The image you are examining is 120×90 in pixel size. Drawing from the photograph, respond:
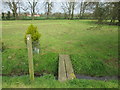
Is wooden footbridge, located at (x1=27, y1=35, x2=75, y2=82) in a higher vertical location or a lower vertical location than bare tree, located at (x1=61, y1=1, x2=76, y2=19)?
lower

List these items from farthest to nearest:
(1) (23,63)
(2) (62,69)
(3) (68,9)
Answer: (3) (68,9) < (1) (23,63) < (2) (62,69)

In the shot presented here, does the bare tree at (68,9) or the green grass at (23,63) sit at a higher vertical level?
the bare tree at (68,9)

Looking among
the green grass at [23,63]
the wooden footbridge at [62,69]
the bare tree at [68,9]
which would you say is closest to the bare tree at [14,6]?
the bare tree at [68,9]

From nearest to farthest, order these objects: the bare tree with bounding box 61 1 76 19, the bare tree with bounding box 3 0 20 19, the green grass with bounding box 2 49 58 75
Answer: the green grass with bounding box 2 49 58 75 → the bare tree with bounding box 3 0 20 19 → the bare tree with bounding box 61 1 76 19

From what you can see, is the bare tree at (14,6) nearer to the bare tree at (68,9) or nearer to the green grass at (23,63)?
the bare tree at (68,9)

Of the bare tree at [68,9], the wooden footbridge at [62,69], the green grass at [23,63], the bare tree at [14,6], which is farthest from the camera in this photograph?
the bare tree at [68,9]

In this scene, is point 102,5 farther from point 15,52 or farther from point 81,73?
point 15,52

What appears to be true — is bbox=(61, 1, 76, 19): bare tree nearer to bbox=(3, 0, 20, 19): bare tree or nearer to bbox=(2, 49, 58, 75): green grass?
bbox=(3, 0, 20, 19): bare tree

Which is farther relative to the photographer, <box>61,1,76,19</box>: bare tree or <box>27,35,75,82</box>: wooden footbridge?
<box>61,1,76,19</box>: bare tree

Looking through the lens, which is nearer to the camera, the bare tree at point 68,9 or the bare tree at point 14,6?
the bare tree at point 14,6

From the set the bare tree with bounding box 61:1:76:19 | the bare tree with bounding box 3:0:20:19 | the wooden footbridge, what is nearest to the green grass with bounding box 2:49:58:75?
the wooden footbridge

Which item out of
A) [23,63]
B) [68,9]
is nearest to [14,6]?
[68,9]

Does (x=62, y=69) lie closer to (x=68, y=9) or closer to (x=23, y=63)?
(x=23, y=63)

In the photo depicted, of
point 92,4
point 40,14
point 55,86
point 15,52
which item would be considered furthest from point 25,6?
point 55,86
